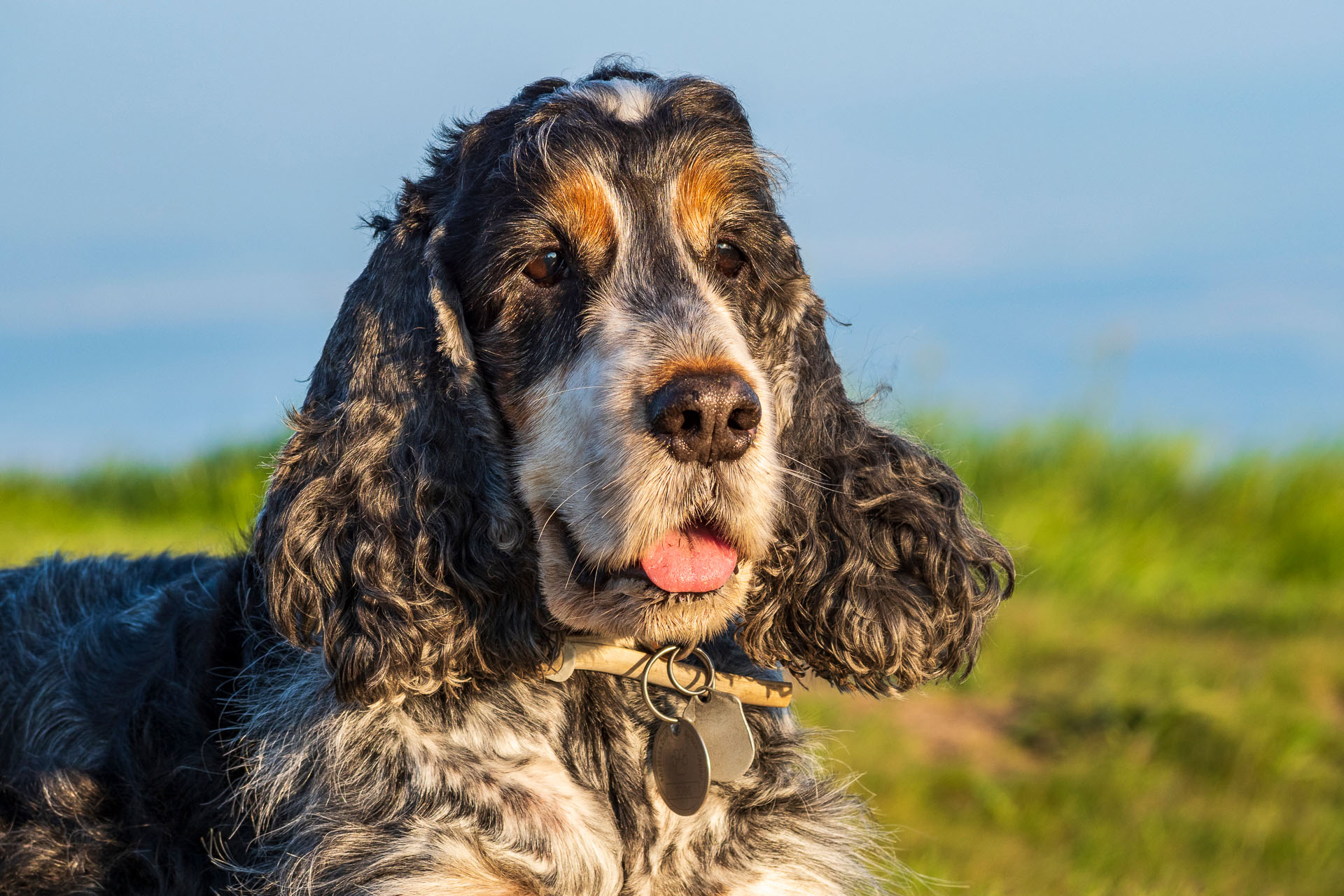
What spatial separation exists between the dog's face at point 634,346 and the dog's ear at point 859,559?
0.19 meters

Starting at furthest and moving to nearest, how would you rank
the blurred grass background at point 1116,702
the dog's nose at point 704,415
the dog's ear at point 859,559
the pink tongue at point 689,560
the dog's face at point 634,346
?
the blurred grass background at point 1116,702, the dog's ear at point 859,559, the pink tongue at point 689,560, the dog's face at point 634,346, the dog's nose at point 704,415

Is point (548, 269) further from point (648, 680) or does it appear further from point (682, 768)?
point (682, 768)

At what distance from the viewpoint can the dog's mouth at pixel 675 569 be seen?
3172 millimetres

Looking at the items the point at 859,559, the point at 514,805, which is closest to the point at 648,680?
the point at 514,805

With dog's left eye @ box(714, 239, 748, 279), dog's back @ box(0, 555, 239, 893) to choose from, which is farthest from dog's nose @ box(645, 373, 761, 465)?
dog's back @ box(0, 555, 239, 893)

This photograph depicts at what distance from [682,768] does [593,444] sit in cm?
98

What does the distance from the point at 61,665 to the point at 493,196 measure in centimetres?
263

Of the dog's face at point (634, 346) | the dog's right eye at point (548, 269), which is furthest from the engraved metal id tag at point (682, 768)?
the dog's right eye at point (548, 269)

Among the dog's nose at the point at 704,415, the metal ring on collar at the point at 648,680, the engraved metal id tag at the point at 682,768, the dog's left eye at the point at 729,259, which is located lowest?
the engraved metal id tag at the point at 682,768

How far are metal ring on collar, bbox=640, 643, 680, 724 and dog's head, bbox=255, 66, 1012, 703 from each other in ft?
0.10

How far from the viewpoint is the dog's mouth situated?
317cm

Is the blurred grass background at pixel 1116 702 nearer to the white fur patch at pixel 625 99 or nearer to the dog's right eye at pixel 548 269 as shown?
the dog's right eye at pixel 548 269

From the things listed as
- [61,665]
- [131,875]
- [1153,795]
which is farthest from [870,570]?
[1153,795]

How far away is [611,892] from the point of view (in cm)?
340
